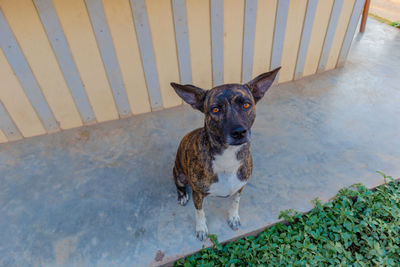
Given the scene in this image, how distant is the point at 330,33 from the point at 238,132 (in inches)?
152

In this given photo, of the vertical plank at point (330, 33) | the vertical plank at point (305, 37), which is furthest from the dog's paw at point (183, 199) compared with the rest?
the vertical plank at point (330, 33)

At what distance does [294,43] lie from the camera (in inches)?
171

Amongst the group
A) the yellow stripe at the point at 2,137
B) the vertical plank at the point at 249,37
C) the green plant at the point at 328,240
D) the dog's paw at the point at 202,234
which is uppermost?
the vertical plank at the point at 249,37

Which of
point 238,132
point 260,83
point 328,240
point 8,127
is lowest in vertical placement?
point 328,240

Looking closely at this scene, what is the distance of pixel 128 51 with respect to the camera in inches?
140

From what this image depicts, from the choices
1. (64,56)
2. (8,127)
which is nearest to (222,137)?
(64,56)

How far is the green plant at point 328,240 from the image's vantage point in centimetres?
233

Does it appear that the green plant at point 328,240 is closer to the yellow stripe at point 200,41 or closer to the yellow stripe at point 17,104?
the yellow stripe at point 200,41

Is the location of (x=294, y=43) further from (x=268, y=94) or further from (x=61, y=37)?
(x=61, y=37)

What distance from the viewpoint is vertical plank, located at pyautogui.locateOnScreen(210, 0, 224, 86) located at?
352 centimetres

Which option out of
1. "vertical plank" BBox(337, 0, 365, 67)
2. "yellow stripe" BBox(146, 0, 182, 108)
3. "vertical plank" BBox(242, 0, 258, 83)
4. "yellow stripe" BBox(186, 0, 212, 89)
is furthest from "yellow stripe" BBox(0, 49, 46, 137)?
"vertical plank" BBox(337, 0, 365, 67)

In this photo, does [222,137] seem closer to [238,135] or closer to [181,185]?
[238,135]

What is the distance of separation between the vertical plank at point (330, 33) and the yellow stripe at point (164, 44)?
9.23 feet

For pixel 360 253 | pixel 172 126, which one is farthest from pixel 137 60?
pixel 360 253
